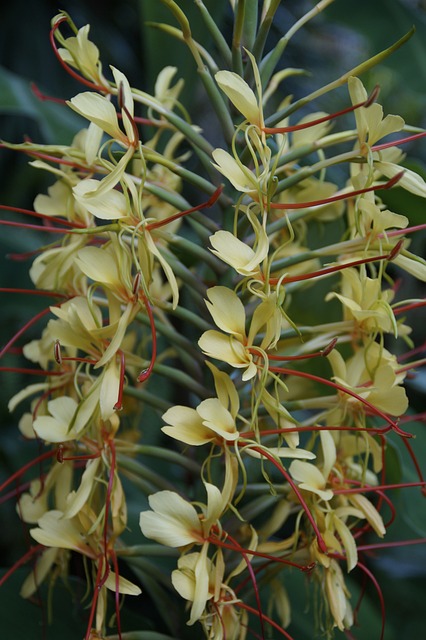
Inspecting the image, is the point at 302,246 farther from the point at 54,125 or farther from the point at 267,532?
the point at 54,125

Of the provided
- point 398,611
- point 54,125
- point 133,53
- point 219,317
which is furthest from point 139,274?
point 133,53

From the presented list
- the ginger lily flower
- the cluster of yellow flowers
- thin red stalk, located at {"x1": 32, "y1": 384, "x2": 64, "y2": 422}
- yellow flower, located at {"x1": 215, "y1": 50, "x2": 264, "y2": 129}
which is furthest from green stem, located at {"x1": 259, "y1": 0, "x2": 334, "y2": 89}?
thin red stalk, located at {"x1": 32, "y1": 384, "x2": 64, "y2": 422}

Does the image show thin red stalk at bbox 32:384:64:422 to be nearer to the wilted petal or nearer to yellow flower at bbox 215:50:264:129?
the wilted petal

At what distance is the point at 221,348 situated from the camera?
1.72 feet

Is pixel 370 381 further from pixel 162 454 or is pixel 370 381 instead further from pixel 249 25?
pixel 249 25

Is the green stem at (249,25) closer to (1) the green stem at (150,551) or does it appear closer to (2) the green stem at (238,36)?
(2) the green stem at (238,36)

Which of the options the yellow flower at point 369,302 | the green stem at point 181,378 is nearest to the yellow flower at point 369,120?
the yellow flower at point 369,302

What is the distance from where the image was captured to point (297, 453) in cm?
53

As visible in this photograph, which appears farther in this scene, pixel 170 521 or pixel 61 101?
pixel 61 101

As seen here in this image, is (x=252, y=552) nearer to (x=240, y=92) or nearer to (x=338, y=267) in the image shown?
(x=338, y=267)

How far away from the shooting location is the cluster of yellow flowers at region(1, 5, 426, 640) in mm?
521

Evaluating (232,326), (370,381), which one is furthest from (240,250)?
(370,381)

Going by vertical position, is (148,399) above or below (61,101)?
below

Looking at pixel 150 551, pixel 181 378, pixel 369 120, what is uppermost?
pixel 369 120
